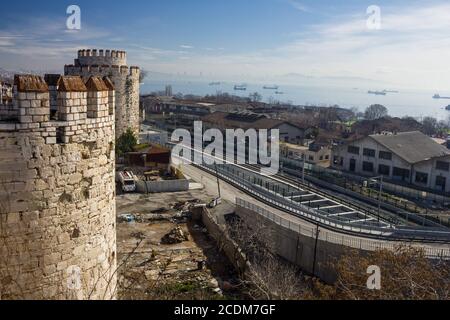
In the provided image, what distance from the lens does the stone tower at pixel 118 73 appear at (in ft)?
93.2

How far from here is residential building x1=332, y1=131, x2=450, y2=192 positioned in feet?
121

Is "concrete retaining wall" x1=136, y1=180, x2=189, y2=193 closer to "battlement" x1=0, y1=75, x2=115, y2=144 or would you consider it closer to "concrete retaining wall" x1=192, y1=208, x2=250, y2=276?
"concrete retaining wall" x1=192, y1=208, x2=250, y2=276

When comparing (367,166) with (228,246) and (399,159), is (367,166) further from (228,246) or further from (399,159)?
(228,246)

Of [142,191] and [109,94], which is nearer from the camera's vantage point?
[109,94]

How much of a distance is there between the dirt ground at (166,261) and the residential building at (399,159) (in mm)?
24124

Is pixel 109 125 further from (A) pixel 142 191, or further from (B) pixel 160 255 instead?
(A) pixel 142 191

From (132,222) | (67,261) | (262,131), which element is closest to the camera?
(67,261)

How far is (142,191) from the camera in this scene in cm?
2864

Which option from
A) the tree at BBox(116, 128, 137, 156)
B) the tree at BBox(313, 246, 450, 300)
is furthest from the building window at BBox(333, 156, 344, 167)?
the tree at BBox(313, 246, 450, 300)

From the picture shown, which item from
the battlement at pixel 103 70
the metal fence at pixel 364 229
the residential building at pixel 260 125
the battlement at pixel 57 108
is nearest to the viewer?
the battlement at pixel 57 108

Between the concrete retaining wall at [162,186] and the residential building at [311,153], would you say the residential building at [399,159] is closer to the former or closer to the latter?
the residential building at [311,153]

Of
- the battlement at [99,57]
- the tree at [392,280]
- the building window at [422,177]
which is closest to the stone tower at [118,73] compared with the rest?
the battlement at [99,57]

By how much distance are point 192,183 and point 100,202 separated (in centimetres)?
2623
